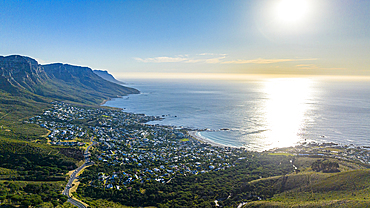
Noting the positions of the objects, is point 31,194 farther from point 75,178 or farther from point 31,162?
point 31,162

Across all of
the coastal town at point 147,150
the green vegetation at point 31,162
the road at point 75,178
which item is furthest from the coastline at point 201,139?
the green vegetation at point 31,162

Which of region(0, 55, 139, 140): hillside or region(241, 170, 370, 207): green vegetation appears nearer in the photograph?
region(241, 170, 370, 207): green vegetation

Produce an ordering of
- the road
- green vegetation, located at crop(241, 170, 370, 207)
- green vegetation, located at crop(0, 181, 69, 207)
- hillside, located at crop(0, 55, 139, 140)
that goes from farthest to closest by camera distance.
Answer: hillside, located at crop(0, 55, 139, 140) → the road → green vegetation, located at crop(241, 170, 370, 207) → green vegetation, located at crop(0, 181, 69, 207)

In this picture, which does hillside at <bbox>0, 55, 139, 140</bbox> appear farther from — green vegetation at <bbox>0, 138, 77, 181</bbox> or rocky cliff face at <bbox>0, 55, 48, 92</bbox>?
green vegetation at <bbox>0, 138, 77, 181</bbox>

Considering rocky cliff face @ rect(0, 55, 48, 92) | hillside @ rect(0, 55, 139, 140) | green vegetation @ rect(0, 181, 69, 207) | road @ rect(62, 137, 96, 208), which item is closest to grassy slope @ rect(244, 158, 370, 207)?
road @ rect(62, 137, 96, 208)

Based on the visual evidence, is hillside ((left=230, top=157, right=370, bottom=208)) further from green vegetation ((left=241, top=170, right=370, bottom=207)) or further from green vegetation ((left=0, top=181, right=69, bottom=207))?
green vegetation ((left=0, top=181, right=69, bottom=207))

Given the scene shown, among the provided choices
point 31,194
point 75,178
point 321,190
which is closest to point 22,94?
point 75,178

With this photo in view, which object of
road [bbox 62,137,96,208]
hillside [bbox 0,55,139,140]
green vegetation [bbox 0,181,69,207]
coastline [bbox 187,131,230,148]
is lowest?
coastline [bbox 187,131,230,148]

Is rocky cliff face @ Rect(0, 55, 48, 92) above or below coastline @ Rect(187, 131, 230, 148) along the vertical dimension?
above

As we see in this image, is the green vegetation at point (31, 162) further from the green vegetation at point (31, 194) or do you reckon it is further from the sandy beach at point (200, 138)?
the sandy beach at point (200, 138)

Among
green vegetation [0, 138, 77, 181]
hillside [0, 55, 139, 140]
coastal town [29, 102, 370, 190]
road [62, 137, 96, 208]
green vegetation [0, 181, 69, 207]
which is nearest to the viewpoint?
green vegetation [0, 181, 69, 207]

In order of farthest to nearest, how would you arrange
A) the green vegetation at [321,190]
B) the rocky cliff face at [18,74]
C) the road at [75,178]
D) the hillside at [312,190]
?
the rocky cliff face at [18,74], the road at [75,178], the hillside at [312,190], the green vegetation at [321,190]

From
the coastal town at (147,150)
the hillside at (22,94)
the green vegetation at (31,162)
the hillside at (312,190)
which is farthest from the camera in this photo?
the hillside at (22,94)

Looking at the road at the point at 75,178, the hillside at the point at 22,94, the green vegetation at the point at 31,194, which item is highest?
the hillside at the point at 22,94
